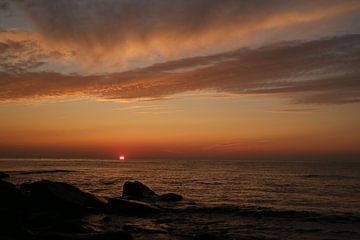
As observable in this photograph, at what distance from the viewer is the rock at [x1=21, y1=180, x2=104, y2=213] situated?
23.8 metres

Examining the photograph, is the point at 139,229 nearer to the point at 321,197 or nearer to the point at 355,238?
the point at 355,238

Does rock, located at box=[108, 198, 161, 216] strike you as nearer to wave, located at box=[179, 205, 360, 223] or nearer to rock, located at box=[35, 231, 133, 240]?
wave, located at box=[179, 205, 360, 223]

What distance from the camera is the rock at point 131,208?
2456 centimetres

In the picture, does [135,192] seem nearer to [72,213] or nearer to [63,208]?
[63,208]

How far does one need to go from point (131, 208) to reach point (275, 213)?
9897 mm

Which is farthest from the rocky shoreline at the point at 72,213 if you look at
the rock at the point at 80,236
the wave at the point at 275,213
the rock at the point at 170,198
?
the wave at the point at 275,213

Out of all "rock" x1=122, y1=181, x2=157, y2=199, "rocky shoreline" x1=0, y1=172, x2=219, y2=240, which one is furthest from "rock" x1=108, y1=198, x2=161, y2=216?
"rock" x1=122, y1=181, x2=157, y2=199

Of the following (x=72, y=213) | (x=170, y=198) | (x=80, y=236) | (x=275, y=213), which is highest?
(x=80, y=236)

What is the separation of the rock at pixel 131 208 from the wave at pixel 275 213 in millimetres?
2980

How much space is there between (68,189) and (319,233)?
626 inches

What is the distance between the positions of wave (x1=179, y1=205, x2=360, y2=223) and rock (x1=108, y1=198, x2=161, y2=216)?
9.78 feet

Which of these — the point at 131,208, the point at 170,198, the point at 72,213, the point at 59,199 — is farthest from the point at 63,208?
the point at 170,198

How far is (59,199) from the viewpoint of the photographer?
23.9 metres

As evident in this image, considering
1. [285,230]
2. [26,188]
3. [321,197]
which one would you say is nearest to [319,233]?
[285,230]
